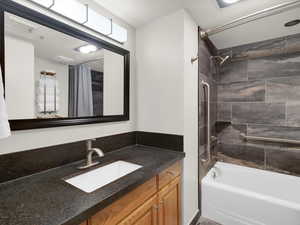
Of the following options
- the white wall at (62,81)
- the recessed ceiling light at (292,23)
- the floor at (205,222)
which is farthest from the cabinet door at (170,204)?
the recessed ceiling light at (292,23)

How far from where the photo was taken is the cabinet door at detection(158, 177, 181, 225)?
1218 mm

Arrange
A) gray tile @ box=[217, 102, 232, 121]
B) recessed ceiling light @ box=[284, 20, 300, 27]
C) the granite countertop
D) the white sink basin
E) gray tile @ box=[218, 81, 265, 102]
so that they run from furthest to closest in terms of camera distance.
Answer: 1. gray tile @ box=[217, 102, 232, 121]
2. gray tile @ box=[218, 81, 265, 102]
3. recessed ceiling light @ box=[284, 20, 300, 27]
4. the white sink basin
5. the granite countertop

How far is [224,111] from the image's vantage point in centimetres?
252

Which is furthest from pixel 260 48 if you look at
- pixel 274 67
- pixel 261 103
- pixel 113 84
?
pixel 113 84

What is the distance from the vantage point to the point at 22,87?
3.22ft

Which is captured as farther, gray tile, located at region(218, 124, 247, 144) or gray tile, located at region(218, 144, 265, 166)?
gray tile, located at region(218, 124, 247, 144)

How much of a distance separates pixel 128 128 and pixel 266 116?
1.98m

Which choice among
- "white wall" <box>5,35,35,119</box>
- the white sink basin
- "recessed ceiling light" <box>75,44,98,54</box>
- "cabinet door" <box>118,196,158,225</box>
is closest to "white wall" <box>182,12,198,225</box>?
"cabinet door" <box>118,196,158,225</box>

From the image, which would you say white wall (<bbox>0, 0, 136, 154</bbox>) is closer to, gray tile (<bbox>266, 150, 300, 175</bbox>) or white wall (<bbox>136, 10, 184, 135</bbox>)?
white wall (<bbox>136, 10, 184, 135</bbox>)

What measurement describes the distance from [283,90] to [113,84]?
225 cm

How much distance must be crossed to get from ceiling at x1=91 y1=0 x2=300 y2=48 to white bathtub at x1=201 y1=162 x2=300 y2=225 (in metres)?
1.87

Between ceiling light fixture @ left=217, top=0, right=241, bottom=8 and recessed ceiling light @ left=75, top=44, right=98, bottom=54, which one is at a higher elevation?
ceiling light fixture @ left=217, top=0, right=241, bottom=8

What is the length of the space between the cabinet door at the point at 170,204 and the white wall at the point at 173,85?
0.12 m

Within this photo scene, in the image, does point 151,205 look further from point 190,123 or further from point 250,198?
point 250,198
